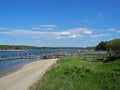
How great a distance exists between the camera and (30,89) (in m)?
25.3

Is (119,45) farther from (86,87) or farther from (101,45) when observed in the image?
(86,87)

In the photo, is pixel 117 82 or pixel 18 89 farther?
pixel 18 89

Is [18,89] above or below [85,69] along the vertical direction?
below

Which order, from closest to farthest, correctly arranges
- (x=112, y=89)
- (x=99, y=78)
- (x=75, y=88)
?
(x=112, y=89) → (x=75, y=88) → (x=99, y=78)

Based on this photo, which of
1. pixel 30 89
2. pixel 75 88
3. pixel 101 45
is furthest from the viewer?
pixel 101 45

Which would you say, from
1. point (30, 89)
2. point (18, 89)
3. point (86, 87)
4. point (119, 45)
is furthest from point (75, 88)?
point (119, 45)

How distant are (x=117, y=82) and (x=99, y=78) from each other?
2535mm

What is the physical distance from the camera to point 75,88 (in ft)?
66.7

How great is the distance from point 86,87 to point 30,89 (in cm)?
712

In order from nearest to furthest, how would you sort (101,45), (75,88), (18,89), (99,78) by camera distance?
(75,88) < (99,78) < (18,89) < (101,45)

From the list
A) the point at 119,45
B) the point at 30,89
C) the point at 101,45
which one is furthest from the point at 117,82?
the point at 101,45

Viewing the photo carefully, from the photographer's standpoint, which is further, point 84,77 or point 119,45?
point 119,45

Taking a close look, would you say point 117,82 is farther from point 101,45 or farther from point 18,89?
point 101,45

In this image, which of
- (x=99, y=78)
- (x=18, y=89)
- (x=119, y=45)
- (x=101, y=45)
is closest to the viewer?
(x=99, y=78)
